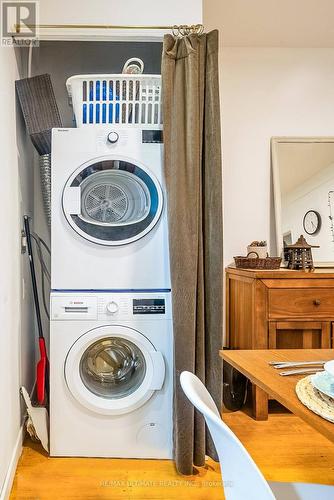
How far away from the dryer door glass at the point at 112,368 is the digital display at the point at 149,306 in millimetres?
200

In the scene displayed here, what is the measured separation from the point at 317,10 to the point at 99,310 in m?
2.45

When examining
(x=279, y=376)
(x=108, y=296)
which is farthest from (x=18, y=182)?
(x=279, y=376)

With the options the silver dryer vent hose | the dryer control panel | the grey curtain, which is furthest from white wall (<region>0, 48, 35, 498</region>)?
the grey curtain

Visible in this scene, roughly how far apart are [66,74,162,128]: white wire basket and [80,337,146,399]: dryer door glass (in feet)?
4.09

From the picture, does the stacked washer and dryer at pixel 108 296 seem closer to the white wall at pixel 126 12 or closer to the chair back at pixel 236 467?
the white wall at pixel 126 12

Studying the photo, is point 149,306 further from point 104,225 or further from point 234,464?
point 234,464

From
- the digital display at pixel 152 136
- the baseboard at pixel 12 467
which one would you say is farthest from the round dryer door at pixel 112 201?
the baseboard at pixel 12 467

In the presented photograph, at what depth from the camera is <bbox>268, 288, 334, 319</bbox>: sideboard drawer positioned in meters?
2.34

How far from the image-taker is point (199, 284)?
1906 millimetres

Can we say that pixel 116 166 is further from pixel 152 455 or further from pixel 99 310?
pixel 152 455

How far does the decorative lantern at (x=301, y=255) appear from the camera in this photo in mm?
2582

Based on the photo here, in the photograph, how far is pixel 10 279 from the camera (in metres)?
1.83

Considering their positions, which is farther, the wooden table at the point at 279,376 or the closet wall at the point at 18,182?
the closet wall at the point at 18,182

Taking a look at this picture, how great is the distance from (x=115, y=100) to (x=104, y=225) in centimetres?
72
